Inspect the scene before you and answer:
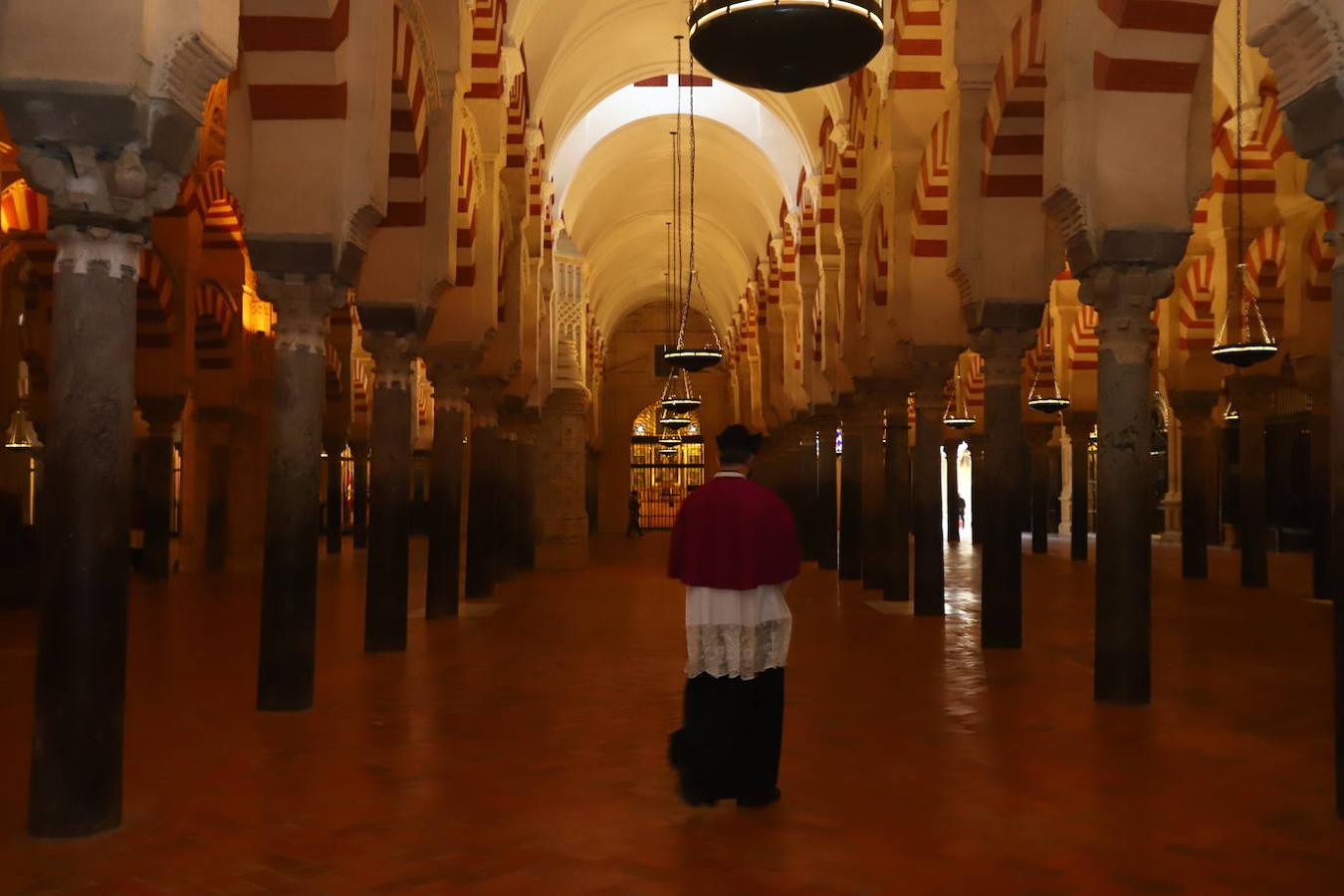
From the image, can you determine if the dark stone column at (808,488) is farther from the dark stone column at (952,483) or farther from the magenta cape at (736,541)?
the magenta cape at (736,541)

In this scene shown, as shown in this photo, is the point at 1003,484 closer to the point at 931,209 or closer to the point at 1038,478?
the point at 931,209

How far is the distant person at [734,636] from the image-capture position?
349 cm

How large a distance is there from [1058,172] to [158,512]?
9791 mm

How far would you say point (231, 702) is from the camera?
529 cm

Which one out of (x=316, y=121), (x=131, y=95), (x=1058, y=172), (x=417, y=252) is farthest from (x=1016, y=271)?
(x=131, y=95)

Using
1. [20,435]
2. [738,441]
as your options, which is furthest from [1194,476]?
[20,435]

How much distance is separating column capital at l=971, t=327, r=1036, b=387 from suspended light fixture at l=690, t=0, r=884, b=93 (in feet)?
9.01

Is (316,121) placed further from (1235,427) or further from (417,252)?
(1235,427)

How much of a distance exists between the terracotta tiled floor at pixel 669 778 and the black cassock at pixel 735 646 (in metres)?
0.14

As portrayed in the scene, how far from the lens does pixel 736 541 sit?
11.5ft

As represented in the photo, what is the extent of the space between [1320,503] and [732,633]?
8.37 metres

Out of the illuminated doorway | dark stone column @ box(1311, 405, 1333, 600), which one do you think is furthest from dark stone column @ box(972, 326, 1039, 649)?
the illuminated doorway

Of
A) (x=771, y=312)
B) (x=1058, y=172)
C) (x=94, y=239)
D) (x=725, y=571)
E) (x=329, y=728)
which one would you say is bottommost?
(x=329, y=728)

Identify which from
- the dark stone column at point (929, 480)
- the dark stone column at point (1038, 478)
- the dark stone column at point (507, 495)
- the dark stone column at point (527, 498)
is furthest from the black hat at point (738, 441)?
the dark stone column at point (1038, 478)
